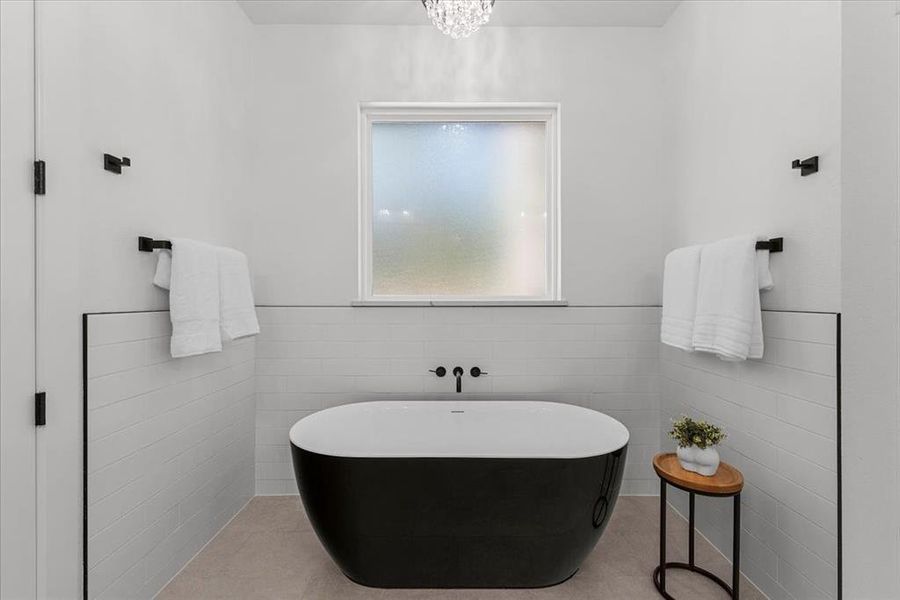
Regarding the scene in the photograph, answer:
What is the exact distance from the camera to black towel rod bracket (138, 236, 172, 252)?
1677 millimetres

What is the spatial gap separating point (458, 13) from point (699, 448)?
6.95ft

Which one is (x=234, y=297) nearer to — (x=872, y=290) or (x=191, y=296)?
(x=191, y=296)

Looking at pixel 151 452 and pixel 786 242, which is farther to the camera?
pixel 151 452

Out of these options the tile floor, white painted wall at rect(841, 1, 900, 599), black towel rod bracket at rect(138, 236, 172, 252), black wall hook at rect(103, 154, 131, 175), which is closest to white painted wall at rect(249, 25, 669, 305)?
black towel rod bracket at rect(138, 236, 172, 252)

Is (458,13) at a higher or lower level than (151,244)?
higher

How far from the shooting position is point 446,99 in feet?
8.34

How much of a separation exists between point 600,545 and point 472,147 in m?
2.32

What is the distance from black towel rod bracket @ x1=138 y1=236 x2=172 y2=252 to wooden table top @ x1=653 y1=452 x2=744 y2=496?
2208mm

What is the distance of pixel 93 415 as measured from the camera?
1478 mm

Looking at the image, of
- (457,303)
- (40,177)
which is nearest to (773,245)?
(457,303)

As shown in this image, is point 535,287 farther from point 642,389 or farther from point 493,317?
point 642,389

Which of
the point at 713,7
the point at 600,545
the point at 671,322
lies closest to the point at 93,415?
the point at 600,545

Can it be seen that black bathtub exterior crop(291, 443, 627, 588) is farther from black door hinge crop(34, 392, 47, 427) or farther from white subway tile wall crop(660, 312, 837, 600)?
black door hinge crop(34, 392, 47, 427)

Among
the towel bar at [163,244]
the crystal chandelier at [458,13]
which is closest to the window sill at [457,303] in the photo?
the towel bar at [163,244]
